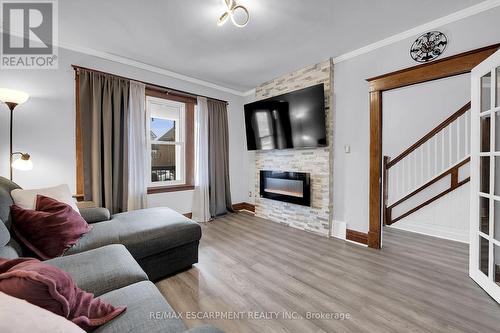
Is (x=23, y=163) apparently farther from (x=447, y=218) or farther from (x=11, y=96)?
(x=447, y=218)

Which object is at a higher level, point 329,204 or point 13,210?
point 13,210

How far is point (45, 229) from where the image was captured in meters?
1.56

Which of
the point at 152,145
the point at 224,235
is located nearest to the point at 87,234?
the point at 224,235

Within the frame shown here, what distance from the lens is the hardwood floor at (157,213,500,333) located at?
1.50 m

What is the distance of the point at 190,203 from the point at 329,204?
239 cm

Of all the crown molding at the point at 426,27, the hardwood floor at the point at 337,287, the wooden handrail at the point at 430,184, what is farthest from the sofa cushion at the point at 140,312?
the wooden handrail at the point at 430,184

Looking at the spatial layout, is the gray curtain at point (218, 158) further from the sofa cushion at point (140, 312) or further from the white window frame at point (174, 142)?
the sofa cushion at point (140, 312)

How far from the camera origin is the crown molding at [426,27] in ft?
6.50

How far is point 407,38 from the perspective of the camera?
244cm

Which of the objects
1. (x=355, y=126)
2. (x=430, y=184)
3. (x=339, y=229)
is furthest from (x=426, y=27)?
(x=339, y=229)

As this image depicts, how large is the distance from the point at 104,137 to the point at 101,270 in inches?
82.4

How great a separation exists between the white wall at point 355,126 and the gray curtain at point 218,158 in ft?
6.75

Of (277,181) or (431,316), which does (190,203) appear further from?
(431,316)

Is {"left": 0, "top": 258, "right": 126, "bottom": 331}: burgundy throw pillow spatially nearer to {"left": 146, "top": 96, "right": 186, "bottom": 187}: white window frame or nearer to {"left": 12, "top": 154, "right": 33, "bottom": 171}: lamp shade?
{"left": 12, "top": 154, "right": 33, "bottom": 171}: lamp shade
